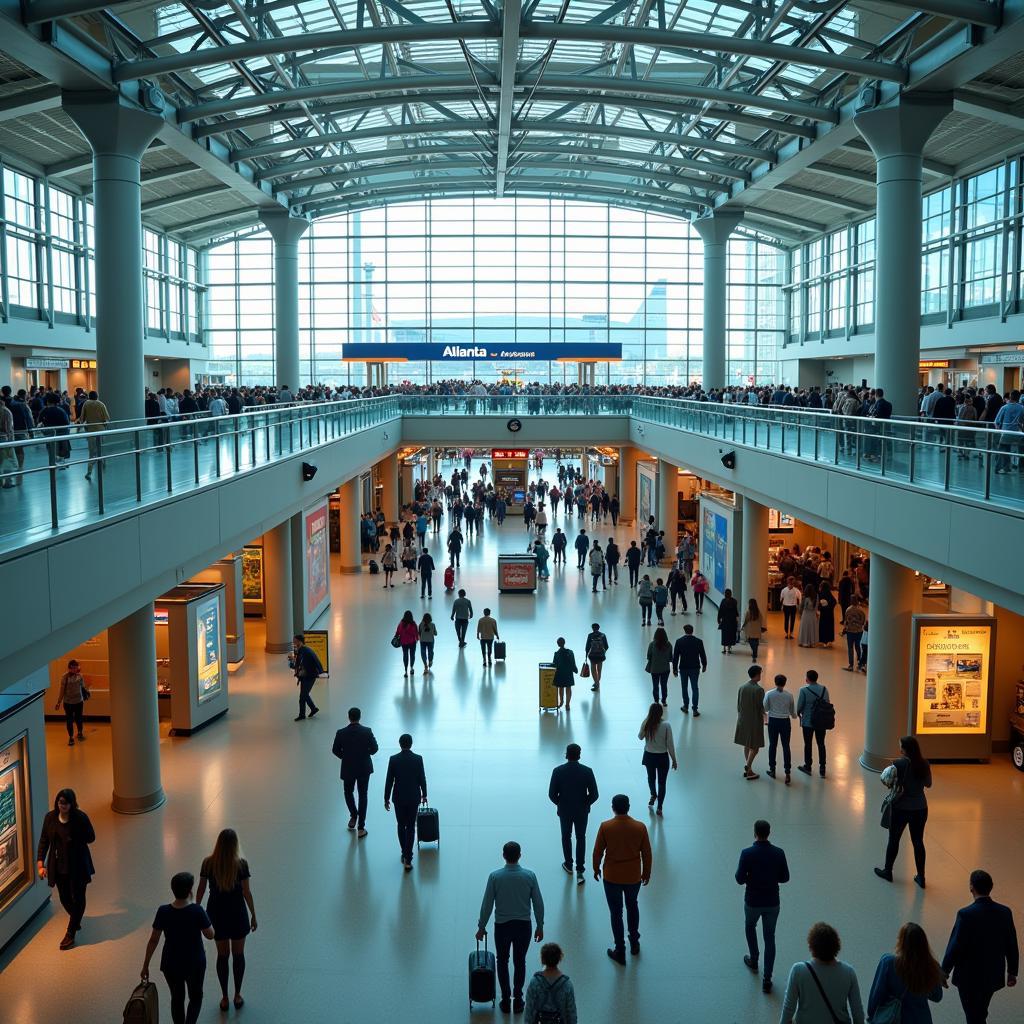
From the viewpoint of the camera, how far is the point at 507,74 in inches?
899

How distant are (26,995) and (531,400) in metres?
30.1

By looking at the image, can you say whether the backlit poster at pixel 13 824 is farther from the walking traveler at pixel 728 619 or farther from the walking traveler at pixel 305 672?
the walking traveler at pixel 728 619

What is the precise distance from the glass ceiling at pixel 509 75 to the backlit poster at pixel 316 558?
351 inches

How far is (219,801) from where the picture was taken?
40.1 feet

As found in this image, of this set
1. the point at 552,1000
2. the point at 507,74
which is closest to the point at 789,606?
the point at 507,74

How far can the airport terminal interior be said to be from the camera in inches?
317

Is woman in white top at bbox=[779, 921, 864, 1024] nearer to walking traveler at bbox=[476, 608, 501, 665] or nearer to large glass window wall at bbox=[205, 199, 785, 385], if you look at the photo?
walking traveler at bbox=[476, 608, 501, 665]

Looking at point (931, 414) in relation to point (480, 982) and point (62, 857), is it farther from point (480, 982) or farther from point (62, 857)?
point (62, 857)

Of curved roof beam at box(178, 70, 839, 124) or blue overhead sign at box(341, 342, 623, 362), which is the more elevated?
curved roof beam at box(178, 70, 839, 124)

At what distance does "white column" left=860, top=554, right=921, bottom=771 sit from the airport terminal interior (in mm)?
61

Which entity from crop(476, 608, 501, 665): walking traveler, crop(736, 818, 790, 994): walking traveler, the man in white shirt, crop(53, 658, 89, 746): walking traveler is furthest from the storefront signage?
crop(736, 818, 790, 994): walking traveler

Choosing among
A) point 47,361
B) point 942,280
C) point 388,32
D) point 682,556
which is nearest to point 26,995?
point 388,32

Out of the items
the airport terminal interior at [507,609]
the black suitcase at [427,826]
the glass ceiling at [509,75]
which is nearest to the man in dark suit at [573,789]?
the airport terminal interior at [507,609]

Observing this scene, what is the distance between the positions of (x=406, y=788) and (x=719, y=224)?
3040 centimetres
